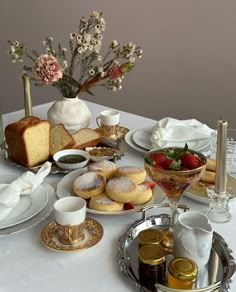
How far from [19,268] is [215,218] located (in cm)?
44

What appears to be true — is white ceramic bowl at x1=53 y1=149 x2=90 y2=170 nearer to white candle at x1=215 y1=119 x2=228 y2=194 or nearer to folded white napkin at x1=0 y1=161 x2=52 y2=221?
folded white napkin at x1=0 y1=161 x2=52 y2=221

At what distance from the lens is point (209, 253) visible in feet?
2.84

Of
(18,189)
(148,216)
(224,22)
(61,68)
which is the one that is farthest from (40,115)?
(224,22)

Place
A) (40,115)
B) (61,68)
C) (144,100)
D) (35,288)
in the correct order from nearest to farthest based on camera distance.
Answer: (35,288) < (61,68) < (40,115) < (144,100)

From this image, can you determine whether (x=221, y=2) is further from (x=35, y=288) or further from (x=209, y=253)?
(x=35, y=288)

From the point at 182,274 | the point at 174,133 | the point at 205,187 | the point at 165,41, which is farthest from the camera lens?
the point at 165,41

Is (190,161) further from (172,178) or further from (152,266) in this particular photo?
(152,266)

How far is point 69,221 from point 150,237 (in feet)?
0.54

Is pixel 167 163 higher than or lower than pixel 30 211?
higher

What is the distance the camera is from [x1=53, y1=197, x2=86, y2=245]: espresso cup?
2.94ft

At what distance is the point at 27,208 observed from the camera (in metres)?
1.04

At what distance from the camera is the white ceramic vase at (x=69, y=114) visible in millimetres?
1480

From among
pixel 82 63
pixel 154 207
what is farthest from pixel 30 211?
Result: pixel 82 63

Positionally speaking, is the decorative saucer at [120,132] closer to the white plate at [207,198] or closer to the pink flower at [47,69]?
the pink flower at [47,69]
